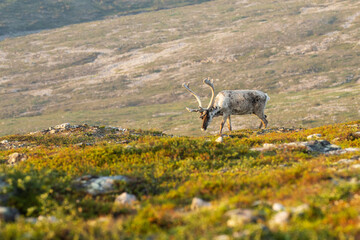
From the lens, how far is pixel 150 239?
17.8 ft

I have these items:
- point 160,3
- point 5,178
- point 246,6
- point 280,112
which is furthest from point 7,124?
point 160,3

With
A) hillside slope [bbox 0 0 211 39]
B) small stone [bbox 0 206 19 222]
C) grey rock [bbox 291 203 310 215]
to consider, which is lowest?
grey rock [bbox 291 203 310 215]

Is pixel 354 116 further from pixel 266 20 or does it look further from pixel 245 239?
pixel 266 20

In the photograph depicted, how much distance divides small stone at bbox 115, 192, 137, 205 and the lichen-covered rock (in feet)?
1.92

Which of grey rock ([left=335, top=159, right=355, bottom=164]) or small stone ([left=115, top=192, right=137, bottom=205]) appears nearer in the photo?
small stone ([left=115, top=192, right=137, bottom=205])

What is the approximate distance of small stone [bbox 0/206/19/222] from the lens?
6.19 meters

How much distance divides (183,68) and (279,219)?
81.2 m

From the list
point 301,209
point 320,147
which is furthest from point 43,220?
point 320,147

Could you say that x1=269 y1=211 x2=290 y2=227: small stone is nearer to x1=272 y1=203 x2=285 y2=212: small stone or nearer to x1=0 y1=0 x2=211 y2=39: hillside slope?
x1=272 y1=203 x2=285 y2=212: small stone

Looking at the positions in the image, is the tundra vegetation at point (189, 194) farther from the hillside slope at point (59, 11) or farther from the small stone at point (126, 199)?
the hillside slope at point (59, 11)

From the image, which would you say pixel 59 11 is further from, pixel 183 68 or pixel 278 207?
pixel 278 207

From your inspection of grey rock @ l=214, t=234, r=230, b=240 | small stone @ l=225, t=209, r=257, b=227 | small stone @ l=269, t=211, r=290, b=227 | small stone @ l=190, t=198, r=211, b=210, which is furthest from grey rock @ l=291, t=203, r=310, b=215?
small stone @ l=190, t=198, r=211, b=210

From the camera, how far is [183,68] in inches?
3369

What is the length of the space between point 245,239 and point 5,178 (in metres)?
5.66
